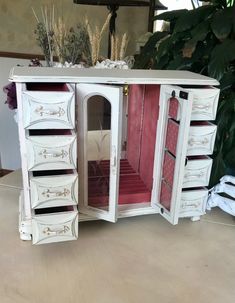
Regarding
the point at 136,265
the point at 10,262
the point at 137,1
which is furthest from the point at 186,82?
the point at 137,1

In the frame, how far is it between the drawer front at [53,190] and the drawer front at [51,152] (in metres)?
0.03

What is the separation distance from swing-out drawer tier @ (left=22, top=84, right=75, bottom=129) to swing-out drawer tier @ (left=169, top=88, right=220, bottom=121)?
0.99 ft

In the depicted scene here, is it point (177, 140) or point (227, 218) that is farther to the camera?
point (227, 218)

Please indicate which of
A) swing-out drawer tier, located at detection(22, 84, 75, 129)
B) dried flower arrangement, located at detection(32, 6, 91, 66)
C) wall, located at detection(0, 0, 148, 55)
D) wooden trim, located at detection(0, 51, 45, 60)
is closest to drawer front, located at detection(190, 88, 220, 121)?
swing-out drawer tier, located at detection(22, 84, 75, 129)

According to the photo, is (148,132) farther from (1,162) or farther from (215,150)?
(1,162)

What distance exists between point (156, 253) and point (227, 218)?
325 mm

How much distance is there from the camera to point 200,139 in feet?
3.08

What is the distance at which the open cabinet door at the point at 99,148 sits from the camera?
0.81 metres

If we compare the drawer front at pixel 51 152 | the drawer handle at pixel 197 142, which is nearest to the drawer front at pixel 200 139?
the drawer handle at pixel 197 142

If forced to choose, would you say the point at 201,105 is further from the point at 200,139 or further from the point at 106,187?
the point at 106,187

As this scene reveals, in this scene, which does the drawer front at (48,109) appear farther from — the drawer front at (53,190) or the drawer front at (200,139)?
the drawer front at (200,139)

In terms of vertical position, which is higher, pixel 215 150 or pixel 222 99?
pixel 222 99

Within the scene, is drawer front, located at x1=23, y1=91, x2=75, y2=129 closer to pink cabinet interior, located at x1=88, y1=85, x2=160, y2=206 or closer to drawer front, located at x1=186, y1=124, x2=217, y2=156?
pink cabinet interior, located at x1=88, y1=85, x2=160, y2=206

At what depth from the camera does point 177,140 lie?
34.9 inches
